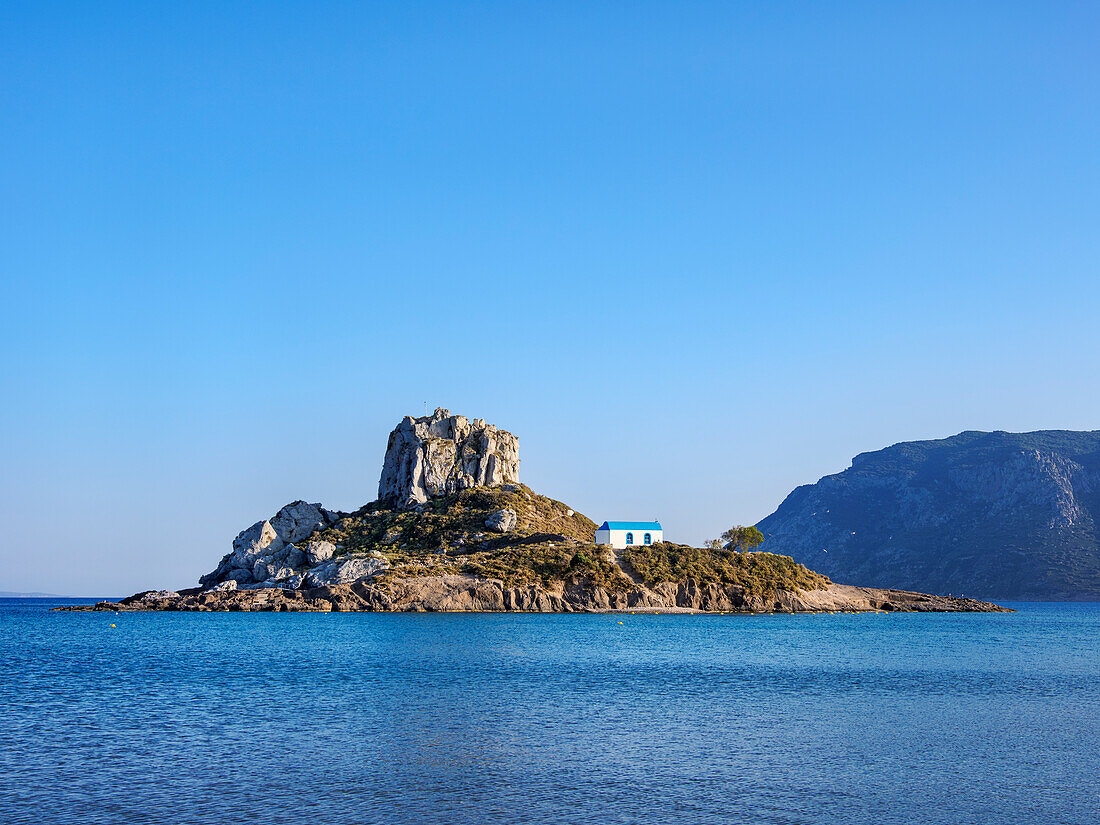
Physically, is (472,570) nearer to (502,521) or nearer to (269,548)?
(502,521)

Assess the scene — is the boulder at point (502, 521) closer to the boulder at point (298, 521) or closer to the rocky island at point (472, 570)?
the rocky island at point (472, 570)

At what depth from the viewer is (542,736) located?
40.8 m

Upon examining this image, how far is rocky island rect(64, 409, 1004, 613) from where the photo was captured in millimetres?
157250

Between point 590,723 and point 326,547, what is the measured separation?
138 m

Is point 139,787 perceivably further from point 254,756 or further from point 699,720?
point 699,720

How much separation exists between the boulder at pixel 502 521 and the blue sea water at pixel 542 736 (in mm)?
92726

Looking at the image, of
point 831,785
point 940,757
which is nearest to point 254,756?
point 831,785

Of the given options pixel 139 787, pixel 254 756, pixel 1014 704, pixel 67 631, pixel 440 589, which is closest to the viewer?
pixel 139 787

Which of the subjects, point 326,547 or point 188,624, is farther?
point 326,547

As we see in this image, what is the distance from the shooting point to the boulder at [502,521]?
587 feet

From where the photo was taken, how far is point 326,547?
175125 millimetres

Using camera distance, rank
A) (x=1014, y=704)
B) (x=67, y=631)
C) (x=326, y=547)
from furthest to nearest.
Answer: (x=326, y=547)
(x=67, y=631)
(x=1014, y=704)

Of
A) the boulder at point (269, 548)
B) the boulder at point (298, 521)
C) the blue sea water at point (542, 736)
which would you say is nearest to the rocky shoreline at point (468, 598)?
the boulder at point (269, 548)

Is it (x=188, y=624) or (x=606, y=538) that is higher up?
(x=606, y=538)
